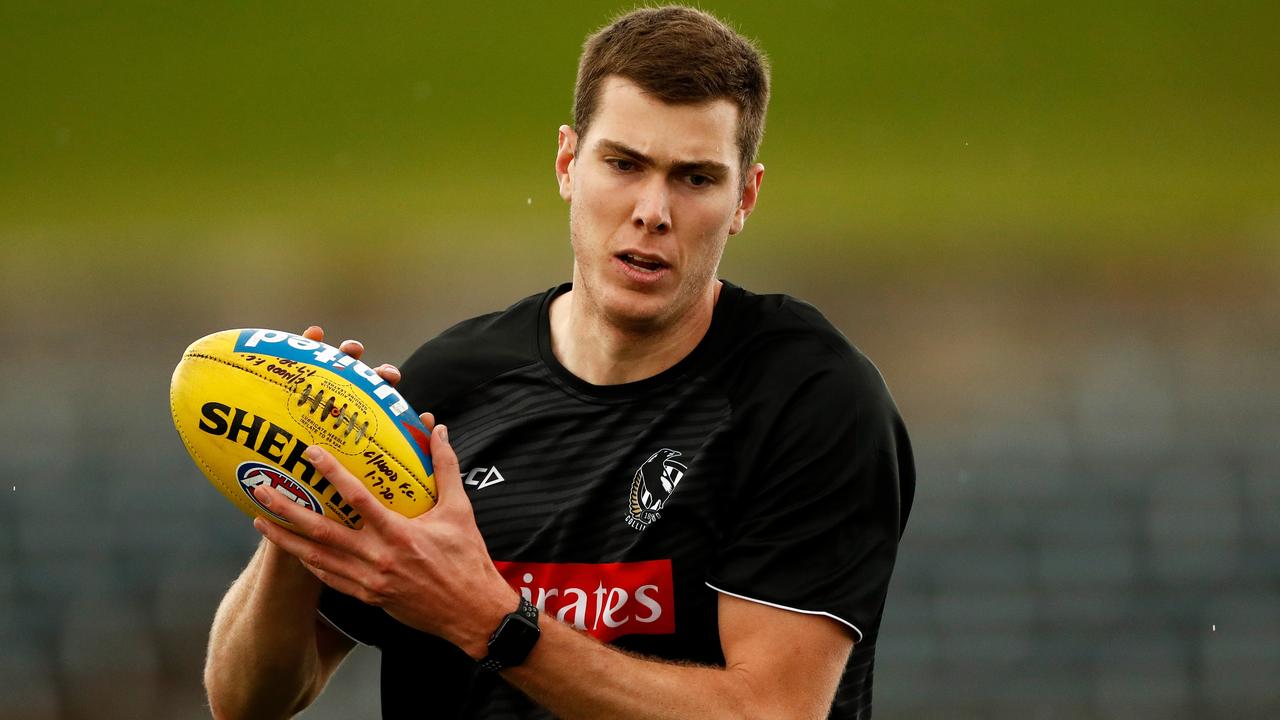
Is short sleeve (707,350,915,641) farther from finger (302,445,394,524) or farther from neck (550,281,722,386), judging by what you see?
finger (302,445,394,524)

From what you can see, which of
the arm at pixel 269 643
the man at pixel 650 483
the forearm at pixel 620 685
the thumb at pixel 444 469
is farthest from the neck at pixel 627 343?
the arm at pixel 269 643

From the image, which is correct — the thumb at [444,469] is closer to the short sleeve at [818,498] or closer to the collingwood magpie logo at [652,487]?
the collingwood magpie logo at [652,487]

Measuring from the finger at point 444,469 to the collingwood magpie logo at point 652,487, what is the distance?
441 mm

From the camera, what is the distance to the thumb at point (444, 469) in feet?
7.79

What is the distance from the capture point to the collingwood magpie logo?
271 centimetres

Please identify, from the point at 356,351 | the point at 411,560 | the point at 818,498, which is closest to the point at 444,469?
the point at 411,560

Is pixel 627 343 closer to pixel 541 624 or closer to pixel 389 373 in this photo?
pixel 389 373

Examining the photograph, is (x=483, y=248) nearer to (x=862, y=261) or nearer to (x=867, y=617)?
(x=862, y=261)

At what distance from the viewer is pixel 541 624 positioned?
7.75 ft

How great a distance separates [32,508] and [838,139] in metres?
5.25

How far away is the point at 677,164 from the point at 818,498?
0.69 metres

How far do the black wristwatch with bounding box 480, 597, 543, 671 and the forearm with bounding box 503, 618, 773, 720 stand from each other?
0.02 m

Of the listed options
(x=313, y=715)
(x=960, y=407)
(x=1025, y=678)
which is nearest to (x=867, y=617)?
(x=1025, y=678)

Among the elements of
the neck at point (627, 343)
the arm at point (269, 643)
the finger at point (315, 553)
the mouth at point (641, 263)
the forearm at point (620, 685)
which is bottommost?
the arm at point (269, 643)
